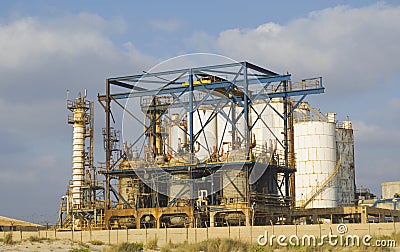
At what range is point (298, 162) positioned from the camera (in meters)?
63.5

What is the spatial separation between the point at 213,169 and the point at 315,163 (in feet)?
48.9

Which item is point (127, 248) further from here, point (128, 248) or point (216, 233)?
point (216, 233)

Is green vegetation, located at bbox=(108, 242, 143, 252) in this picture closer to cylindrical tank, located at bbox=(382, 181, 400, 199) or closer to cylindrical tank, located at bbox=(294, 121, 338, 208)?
cylindrical tank, located at bbox=(294, 121, 338, 208)

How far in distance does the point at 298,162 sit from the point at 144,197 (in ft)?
54.2

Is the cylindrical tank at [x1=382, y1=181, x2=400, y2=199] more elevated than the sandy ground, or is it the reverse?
the cylindrical tank at [x1=382, y1=181, x2=400, y2=199]

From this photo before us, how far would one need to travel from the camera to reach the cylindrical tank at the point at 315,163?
62.2 m

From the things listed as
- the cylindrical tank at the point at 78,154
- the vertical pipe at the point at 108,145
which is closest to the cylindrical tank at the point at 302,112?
the vertical pipe at the point at 108,145

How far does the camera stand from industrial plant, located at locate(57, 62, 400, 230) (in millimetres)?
50375

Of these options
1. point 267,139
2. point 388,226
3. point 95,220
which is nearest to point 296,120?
point 267,139

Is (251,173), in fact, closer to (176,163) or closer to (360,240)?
(176,163)

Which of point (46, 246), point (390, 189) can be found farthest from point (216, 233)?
point (390, 189)

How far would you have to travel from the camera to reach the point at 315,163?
6269 centimetres

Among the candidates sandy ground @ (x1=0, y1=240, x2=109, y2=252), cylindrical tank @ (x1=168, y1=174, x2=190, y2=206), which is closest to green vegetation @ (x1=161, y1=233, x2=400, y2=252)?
sandy ground @ (x1=0, y1=240, x2=109, y2=252)

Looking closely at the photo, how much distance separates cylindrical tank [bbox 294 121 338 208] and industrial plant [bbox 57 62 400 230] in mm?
88
